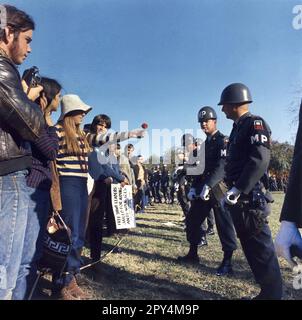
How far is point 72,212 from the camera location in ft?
10.9

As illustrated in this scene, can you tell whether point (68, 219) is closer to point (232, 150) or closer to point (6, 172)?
point (6, 172)

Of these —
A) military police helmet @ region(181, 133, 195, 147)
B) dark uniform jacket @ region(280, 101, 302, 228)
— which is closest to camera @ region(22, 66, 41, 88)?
dark uniform jacket @ region(280, 101, 302, 228)

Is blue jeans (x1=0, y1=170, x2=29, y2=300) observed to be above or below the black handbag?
above

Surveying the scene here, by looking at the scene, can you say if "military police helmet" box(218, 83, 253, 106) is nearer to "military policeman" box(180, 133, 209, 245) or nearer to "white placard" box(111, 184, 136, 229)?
"military policeman" box(180, 133, 209, 245)

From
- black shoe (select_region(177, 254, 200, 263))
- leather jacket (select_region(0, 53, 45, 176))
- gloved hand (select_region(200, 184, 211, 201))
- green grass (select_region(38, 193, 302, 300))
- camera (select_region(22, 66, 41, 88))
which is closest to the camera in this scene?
leather jacket (select_region(0, 53, 45, 176))

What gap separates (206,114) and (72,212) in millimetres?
2689

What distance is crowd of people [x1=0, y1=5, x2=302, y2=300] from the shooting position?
2.01 meters

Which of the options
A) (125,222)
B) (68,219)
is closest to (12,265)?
(68,219)

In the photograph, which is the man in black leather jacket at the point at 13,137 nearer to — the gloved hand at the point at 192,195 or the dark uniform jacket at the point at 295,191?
the dark uniform jacket at the point at 295,191

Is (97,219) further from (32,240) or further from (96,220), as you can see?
(32,240)

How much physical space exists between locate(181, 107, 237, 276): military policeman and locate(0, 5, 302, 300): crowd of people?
0.01 metres

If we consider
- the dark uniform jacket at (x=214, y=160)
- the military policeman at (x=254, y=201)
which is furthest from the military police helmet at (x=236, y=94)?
the dark uniform jacket at (x=214, y=160)

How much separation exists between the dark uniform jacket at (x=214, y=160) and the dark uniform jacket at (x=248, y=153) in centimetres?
125
